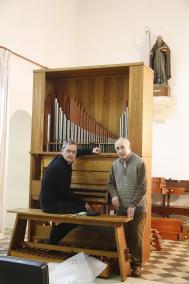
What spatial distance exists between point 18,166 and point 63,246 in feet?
9.04

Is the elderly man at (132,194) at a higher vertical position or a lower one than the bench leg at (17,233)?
higher

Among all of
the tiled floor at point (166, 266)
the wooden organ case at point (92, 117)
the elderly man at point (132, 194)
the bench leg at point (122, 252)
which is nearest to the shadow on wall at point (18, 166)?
the tiled floor at point (166, 266)

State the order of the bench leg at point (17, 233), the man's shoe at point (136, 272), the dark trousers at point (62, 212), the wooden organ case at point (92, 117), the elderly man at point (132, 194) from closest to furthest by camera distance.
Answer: the man's shoe at point (136, 272) < the elderly man at point (132, 194) < the dark trousers at point (62, 212) < the bench leg at point (17, 233) < the wooden organ case at point (92, 117)

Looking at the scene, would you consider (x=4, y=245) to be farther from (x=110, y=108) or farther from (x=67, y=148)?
(x=110, y=108)

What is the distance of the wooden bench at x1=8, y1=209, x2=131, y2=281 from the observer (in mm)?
4211

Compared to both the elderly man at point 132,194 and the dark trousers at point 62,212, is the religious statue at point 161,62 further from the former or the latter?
the dark trousers at point 62,212

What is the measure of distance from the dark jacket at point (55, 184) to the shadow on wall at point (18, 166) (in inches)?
99.2

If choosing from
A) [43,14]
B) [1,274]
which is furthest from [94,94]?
[1,274]

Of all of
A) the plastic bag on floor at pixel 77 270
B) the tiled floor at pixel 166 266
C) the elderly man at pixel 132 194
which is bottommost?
the tiled floor at pixel 166 266

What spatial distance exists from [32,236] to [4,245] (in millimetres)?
514

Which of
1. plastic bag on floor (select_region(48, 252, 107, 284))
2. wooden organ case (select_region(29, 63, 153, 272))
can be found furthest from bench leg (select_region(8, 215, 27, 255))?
plastic bag on floor (select_region(48, 252, 107, 284))

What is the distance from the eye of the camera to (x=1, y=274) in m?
1.78

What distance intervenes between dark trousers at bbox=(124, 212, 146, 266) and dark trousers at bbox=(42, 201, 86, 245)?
0.60 metres

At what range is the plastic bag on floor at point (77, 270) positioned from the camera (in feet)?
12.8
